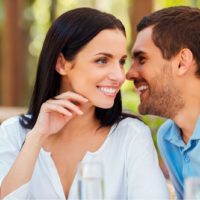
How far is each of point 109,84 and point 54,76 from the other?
28 centimetres

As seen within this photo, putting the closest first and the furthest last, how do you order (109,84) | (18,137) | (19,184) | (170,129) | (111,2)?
(19,184) → (109,84) → (18,137) → (170,129) → (111,2)

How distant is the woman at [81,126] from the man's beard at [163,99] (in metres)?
0.11

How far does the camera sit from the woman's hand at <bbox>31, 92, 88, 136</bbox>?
2.13 metres

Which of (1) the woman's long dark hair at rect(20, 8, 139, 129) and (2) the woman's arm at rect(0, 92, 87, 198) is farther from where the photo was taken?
(1) the woman's long dark hair at rect(20, 8, 139, 129)

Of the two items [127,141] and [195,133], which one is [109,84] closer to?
[127,141]

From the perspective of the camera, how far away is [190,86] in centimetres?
244

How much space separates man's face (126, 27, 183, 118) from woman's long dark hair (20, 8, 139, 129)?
118 millimetres

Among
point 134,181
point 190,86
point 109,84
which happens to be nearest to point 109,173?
point 134,181

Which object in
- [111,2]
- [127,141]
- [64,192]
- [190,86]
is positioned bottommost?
[111,2]

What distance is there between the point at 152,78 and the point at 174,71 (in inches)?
3.8

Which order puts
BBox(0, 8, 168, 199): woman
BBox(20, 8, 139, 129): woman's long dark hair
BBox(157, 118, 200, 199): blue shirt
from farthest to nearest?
BBox(157, 118, 200, 199): blue shirt, BBox(20, 8, 139, 129): woman's long dark hair, BBox(0, 8, 168, 199): woman

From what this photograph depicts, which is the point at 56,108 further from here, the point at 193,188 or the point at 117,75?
the point at 193,188

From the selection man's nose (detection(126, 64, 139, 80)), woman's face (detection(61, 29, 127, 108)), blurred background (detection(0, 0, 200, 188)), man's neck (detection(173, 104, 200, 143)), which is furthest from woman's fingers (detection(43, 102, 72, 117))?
blurred background (detection(0, 0, 200, 188))

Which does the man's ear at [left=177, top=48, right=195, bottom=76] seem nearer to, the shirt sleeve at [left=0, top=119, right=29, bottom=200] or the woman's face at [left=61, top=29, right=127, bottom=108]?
the woman's face at [left=61, top=29, right=127, bottom=108]
